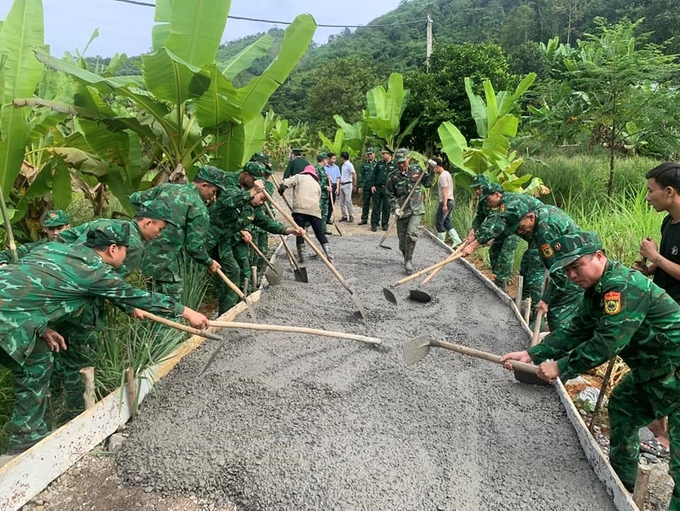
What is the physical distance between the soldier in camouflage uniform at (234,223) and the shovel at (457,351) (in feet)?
7.44

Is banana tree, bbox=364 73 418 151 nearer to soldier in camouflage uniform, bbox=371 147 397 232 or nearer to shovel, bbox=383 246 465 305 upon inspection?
soldier in camouflage uniform, bbox=371 147 397 232

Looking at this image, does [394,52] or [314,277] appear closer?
[314,277]

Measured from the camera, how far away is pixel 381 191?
32.0 feet

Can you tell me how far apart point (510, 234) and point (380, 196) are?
5.25m

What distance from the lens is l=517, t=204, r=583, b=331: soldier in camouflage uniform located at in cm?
376

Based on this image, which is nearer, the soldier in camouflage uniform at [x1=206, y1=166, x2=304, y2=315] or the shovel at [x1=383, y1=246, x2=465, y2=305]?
the soldier in camouflage uniform at [x1=206, y1=166, x2=304, y2=315]

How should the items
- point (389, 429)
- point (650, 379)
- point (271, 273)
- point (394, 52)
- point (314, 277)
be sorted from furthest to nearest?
1. point (394, 52)
2. point (314, 277)
3. point (271, 273)
4. point (389, 429)
5. point (650, 379)

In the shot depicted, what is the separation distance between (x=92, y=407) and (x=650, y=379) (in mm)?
2996

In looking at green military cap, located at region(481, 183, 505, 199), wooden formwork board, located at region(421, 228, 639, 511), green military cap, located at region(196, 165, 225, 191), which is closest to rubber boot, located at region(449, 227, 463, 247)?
green military cap, located at region(481, 183, 505, 199)

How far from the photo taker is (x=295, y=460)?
2660 mm

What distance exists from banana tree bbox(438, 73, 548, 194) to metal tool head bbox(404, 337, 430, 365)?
18.8ft

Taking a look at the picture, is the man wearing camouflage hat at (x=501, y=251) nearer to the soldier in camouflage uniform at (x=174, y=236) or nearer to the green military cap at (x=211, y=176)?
the green military cap at (x=211, y=176)

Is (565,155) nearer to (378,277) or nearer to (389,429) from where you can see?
(378,277)

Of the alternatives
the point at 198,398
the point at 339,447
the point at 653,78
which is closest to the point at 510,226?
the point at 339,447
